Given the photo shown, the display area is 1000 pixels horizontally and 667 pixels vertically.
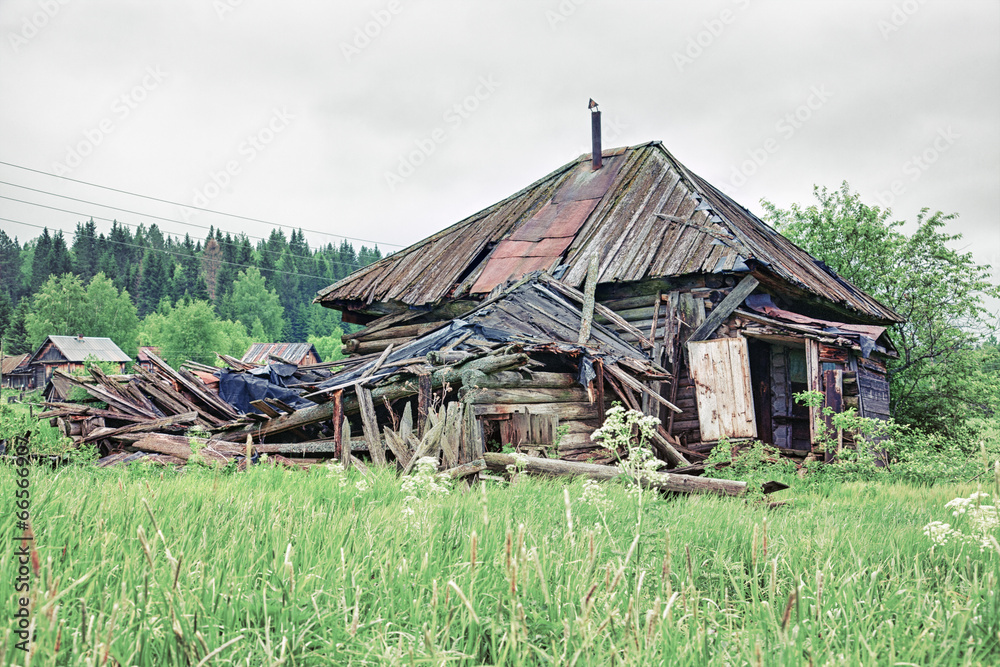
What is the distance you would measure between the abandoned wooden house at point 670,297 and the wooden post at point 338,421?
53cm

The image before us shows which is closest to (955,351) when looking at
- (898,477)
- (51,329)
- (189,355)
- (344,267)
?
(898,477)

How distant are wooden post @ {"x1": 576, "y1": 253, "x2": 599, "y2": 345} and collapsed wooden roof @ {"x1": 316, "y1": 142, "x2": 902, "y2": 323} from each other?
0.20 meters

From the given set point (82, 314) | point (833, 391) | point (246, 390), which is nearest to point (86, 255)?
point (82, 314)

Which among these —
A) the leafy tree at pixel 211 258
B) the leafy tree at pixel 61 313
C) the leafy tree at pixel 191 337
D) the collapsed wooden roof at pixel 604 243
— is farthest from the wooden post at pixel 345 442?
the leafy tree at pixel 211 258

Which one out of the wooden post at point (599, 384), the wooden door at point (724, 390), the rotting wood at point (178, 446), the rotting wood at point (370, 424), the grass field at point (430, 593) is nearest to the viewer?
the grass field at point (430, 593)

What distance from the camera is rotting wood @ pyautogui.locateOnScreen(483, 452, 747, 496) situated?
7023 mm

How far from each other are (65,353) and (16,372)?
46.1ft

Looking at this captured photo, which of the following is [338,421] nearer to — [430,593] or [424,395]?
[424,395]

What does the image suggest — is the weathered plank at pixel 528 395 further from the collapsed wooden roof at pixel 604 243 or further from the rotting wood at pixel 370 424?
the collapsed wooden roof at pixel 604 243

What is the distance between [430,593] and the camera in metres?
2.30

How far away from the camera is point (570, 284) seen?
15.1 meters

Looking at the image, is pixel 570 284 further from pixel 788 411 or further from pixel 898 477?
pixel 898 477

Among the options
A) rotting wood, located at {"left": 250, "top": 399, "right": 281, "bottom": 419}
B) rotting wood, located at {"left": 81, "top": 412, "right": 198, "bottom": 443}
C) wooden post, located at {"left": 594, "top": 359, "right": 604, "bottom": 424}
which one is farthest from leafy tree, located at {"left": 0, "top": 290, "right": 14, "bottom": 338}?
wooden post, located at {"left": 594, "top": 359, "right": 604, "bottom": 424}

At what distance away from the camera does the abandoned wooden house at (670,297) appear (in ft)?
42.8
